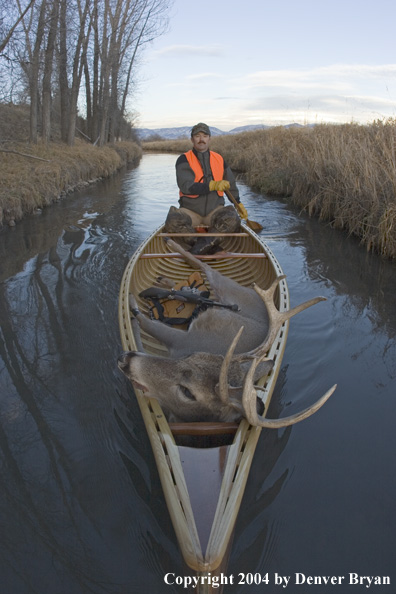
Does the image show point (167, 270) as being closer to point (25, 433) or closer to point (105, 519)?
point (25, 433)

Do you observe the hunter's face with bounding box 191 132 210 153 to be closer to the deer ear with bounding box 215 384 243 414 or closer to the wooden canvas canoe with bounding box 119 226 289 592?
the wooden canvas canoe with bounding box 119 226 289 592

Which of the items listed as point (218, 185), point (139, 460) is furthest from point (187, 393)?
point (218, 185)

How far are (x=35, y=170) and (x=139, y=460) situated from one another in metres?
11.9

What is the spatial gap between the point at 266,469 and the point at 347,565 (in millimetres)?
905

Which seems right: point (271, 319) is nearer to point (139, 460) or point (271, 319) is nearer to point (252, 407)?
point (252, 407)

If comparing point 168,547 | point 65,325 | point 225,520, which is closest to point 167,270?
point 65,325

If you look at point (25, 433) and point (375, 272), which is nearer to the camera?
point (25, 433)

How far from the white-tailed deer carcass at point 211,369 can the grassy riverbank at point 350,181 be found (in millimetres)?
5558

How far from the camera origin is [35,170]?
1346cm

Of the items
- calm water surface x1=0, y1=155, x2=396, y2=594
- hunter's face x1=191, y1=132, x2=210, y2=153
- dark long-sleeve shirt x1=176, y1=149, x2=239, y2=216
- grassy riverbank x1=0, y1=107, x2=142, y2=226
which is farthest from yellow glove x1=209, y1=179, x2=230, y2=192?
grassy riverbank x1=0, y1=107, x2=142, y2=226

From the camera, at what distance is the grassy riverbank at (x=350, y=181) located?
8898mm

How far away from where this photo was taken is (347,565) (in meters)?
2.98

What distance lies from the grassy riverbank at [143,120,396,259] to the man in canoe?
10.2 feet

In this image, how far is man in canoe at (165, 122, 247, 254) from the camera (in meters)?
7.45
